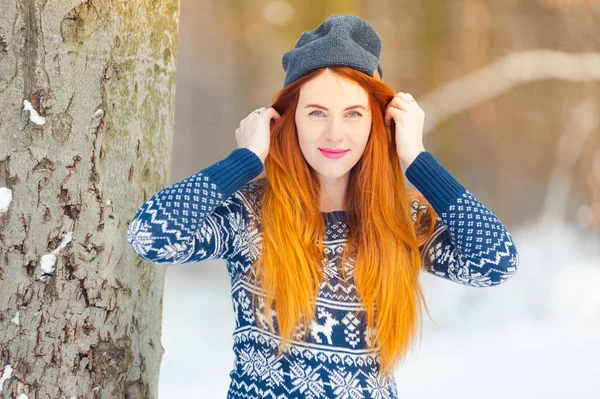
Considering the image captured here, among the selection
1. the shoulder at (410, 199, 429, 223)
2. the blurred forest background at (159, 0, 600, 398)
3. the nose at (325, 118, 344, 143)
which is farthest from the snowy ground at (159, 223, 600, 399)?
the nose at (325, 118, 344, 143)

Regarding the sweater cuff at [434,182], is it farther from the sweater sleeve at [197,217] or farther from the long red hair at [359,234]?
the sweater sleeve at [197,217]

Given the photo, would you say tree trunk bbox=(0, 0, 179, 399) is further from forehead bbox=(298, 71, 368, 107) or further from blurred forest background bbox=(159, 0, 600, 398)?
blurred forest background bbox=(159, 0, 600, 398)

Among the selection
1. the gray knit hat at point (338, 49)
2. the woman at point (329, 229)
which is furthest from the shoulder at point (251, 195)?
the gray knit hat at point (338, 49)

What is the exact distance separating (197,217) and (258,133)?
256 mm

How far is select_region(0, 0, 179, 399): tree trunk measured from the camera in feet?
4.15

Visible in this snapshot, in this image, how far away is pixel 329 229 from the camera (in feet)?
4.69

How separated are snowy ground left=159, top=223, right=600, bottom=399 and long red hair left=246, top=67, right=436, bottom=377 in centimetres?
184

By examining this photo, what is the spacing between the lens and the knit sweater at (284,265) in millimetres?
1286

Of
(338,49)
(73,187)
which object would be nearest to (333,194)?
(338,49)

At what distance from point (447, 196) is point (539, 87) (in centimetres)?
314

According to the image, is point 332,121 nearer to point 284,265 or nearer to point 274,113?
point 274,113

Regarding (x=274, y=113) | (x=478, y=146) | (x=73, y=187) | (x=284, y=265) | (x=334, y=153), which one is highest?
(x=478, y=146)

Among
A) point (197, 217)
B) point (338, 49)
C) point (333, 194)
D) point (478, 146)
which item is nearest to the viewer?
point (197, 217)

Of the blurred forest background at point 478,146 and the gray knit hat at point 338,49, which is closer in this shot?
the gray knit hat at point 338,49
